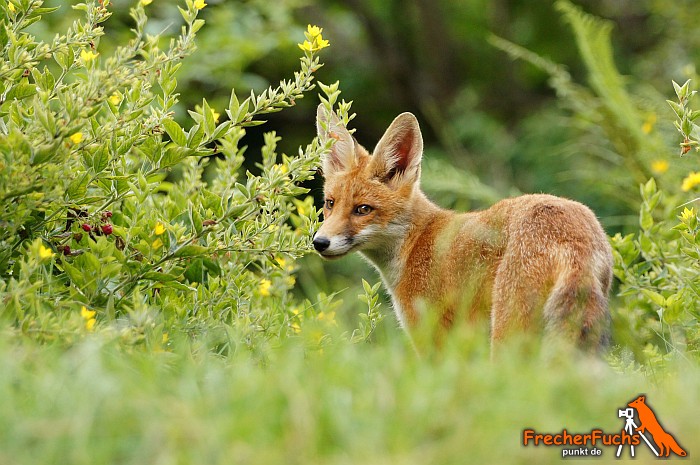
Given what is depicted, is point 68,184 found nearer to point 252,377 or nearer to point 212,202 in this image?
point 212,202

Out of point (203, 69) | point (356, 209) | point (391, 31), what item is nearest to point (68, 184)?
point (356, 209)

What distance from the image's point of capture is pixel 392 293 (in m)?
5.73

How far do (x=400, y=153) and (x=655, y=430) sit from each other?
339 centimetres

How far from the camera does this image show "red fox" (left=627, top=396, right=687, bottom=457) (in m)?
2.77

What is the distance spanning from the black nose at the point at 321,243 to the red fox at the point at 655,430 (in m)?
2.60

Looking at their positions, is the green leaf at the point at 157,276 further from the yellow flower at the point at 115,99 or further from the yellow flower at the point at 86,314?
the yellow flower at the point at 115,99

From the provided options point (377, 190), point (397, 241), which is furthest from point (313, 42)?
point (397, 241)

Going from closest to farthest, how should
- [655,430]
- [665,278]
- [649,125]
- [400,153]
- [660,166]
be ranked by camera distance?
1. [655,430]
2. [665,278]
3. [400,153]
4. [660,166]
5. [649,125]

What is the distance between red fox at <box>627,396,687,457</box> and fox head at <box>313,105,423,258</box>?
2.76 meters

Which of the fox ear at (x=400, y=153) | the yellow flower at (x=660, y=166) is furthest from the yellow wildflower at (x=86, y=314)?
the yellow flower at (x=660, y=166)

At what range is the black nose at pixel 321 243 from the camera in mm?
5316

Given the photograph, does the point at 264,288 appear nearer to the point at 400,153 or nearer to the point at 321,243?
the point at 321,243

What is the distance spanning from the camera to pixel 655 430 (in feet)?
9.46

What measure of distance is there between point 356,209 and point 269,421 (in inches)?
125
